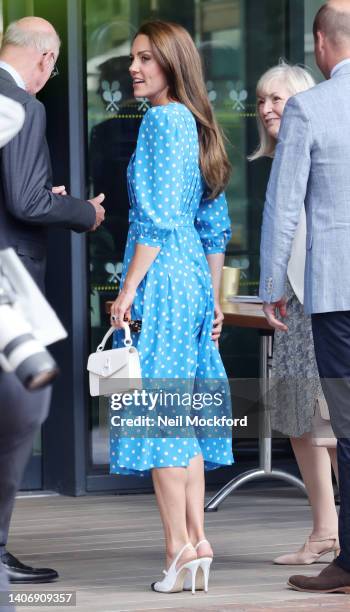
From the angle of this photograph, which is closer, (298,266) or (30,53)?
(30,53)

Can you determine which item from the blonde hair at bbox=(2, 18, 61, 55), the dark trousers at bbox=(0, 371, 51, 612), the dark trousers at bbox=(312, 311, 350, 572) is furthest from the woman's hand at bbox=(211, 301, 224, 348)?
the dark trousers at bbox=(0, 371, 51, 612)

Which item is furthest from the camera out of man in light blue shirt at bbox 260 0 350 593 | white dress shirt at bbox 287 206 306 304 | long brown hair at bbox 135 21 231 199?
white dress shirt at bbox 287 206 306 304

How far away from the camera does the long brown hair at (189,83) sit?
14.4ft

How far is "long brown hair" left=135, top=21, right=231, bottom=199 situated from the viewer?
4387 millimetres

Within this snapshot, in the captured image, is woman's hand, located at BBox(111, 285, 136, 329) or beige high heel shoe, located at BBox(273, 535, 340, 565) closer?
woman's hand, located at BBox(111, 285, 136, 329)

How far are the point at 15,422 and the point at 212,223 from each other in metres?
2.28

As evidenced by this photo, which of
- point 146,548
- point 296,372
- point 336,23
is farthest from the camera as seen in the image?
point 146,548

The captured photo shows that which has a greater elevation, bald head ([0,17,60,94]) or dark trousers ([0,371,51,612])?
bald head ([0,17,60,94])

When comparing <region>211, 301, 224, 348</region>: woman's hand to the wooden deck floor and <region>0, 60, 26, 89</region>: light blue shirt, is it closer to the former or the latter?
the wooden deck floor

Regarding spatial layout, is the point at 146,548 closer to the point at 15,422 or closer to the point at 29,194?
the point at 29,194

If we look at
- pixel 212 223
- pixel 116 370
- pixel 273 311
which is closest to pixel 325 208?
pixel 273 311

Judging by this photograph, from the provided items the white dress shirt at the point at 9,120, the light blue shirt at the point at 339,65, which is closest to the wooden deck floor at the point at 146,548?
the light blue shirt at the point at 339,65

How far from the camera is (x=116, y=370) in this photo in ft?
13.7

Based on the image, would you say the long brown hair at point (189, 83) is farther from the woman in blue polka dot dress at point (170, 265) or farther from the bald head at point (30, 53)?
the bald head at point (30, 53)
